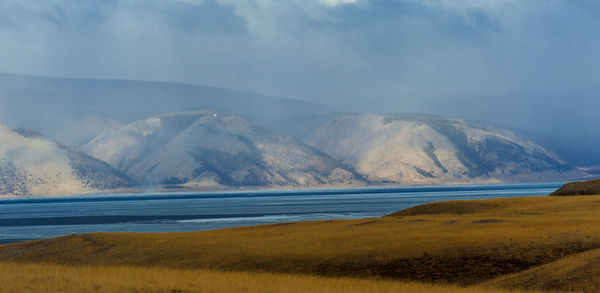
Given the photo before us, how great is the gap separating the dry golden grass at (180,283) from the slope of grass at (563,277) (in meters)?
1.70

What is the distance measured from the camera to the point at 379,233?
3784cm

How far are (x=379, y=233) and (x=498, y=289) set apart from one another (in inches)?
484

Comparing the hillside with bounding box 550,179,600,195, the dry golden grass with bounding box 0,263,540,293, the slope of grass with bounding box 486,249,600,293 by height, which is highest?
the hillside with bounding box 550,179,600,195

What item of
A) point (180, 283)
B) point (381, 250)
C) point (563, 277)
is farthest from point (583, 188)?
point (180, 283)

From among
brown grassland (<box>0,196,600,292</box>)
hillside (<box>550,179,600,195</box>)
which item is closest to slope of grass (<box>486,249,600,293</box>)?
brown grassland (<box>0,196,600,292</box>)

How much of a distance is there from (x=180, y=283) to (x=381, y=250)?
419 inches

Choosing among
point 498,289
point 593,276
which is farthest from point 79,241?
point 593,276

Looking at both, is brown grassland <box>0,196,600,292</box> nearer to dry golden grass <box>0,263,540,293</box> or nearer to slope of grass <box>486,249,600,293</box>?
slope of grass <box>486,249,600,293</box>

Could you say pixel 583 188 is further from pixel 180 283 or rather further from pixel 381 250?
pixel 180 283

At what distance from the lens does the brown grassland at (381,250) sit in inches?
1143

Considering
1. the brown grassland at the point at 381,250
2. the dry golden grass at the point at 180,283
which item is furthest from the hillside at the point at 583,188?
the dry golden grass at the point at 180,283

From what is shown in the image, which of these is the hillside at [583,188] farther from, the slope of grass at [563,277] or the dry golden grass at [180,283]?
the dry golden grass at [180,283]

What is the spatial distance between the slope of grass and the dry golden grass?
1704mm

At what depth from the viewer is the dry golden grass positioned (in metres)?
23.8
